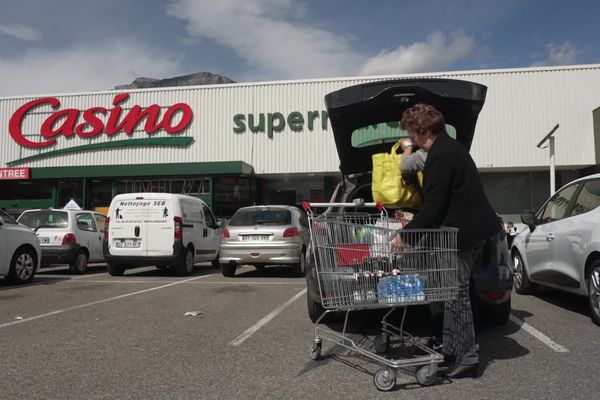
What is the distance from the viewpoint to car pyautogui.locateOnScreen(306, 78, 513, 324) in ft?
14.9

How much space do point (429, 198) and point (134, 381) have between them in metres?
2.45

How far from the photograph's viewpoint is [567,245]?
6023mm

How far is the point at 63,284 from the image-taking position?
9664 mm

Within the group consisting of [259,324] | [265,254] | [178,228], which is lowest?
[259,324]

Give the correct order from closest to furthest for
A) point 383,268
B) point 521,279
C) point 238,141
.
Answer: point 383,268
point 521,279
point 238,141

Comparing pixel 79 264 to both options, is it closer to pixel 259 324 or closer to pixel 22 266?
pixel 22 266

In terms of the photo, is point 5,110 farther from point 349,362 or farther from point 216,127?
point 349,362

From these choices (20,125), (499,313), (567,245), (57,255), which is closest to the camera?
(499,313)

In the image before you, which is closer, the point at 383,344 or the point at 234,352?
the point at 383,344

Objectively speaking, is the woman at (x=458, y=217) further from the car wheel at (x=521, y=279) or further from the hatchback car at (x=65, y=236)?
the hatchback car at (x=65, y=236)

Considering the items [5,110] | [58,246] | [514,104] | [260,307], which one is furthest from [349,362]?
[5,110]

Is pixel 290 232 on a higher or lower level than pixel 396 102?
lower

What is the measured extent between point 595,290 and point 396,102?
114 inches

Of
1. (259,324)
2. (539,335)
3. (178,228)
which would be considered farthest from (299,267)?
(539,335)
